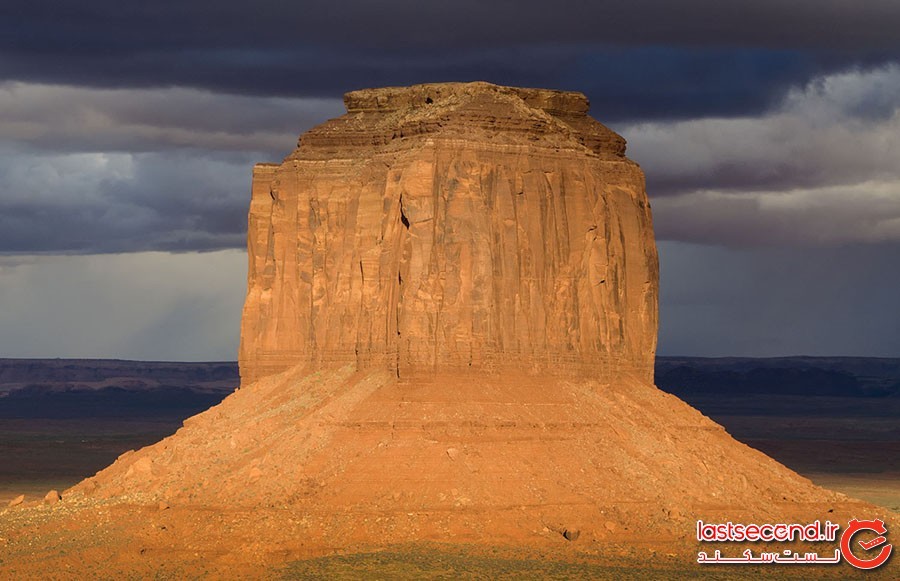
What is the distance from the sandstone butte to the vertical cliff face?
0.12 meters

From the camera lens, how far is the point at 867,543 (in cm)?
7938

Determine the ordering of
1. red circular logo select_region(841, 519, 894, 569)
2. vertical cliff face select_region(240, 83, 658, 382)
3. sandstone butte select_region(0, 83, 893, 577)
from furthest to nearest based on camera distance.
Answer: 1. vertical cliff face select_region(240, 83, 658, 382)
2. red circular logo select_region(841, 519, 894, 569)
3. sandstone butte select_region(0, 83, 893, 577)

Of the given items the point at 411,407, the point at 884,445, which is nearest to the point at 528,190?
the point at 411,407

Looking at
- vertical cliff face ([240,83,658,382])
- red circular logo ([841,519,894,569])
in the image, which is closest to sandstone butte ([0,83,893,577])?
vertical cliff face ([240,83,658,382])

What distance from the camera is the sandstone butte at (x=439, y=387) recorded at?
73.5 metres

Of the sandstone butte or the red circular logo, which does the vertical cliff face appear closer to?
the sandstone butte

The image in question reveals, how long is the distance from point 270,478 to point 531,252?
618 inches

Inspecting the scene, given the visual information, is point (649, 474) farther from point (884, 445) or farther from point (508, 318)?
point (884, 445)

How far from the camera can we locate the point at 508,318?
8281 centimetres

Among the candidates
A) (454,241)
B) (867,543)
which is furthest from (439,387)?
(867,543)

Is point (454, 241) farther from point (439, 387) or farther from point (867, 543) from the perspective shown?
point (867, 543)

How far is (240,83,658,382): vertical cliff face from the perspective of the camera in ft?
267

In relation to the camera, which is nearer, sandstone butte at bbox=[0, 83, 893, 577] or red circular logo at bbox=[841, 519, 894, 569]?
sandstone butte at bbox=[0, 83, 893, 577]

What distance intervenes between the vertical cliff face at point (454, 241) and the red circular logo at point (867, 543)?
13.9m
